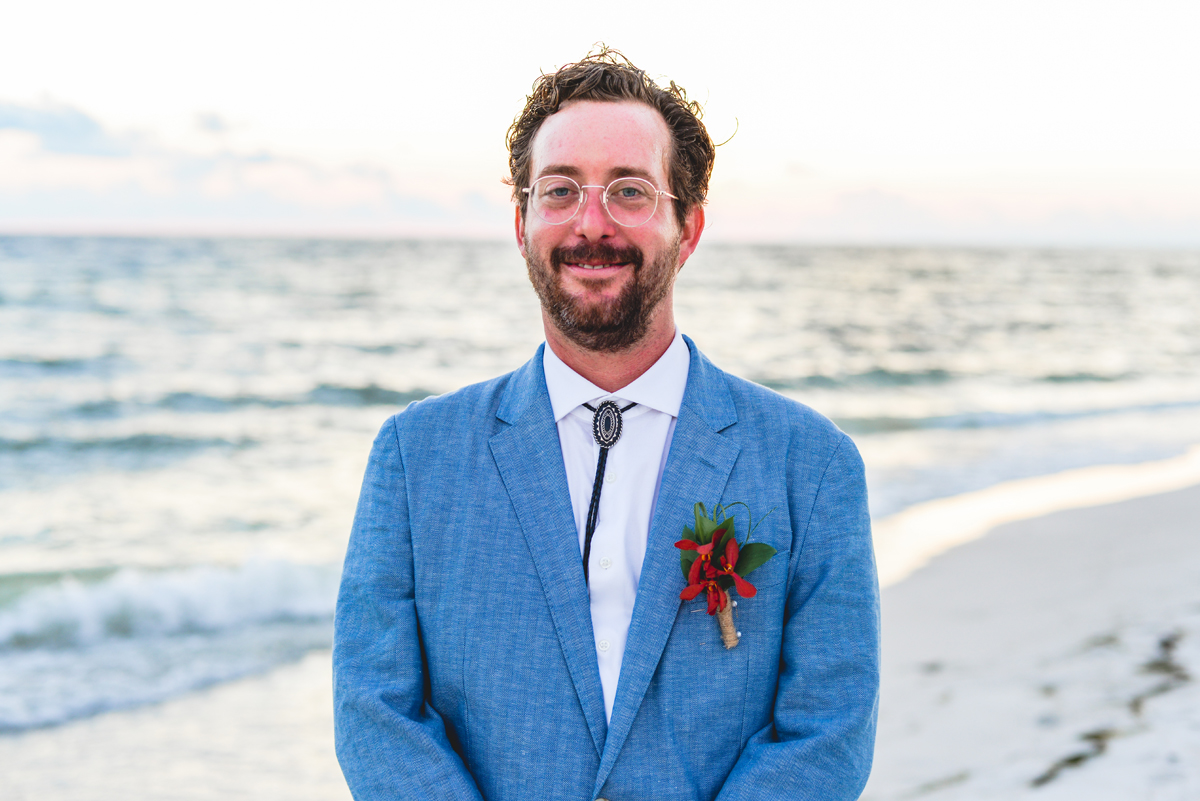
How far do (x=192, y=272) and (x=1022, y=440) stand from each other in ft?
89.2

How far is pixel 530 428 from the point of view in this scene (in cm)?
193

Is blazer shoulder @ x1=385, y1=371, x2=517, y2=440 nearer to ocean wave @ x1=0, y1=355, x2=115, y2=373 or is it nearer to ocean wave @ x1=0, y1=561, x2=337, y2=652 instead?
ocean wave @ x1=0, y1=561, x2=337, y2=652

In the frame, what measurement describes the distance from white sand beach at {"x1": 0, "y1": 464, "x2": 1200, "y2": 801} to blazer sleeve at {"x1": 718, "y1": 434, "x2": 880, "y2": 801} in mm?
2269

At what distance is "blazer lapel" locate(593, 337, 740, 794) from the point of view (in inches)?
68.1

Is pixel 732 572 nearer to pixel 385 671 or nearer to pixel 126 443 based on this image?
pixel 385 671

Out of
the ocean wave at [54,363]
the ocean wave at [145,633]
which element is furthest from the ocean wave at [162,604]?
the ocean wave at [54,363]

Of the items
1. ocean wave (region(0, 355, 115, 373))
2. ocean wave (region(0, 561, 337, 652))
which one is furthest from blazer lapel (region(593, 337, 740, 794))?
ocean wave (region(0, 355, 115, 373))

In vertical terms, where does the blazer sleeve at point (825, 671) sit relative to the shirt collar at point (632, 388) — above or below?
below

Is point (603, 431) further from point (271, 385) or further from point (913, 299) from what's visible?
point (913, 299)

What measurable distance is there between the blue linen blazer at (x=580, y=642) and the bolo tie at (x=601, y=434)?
6 centimetres

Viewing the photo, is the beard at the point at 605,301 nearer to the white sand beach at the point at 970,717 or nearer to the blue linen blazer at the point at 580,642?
the blue linen blazer at the point at 580,642

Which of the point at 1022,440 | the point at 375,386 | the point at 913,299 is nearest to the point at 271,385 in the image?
the point at 375,386

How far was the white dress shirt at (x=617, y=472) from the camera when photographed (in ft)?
5.97

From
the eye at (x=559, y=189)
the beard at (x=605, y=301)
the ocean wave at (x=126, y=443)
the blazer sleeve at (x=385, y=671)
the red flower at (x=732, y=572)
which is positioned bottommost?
the ocean wave at (x=126, y=443)
